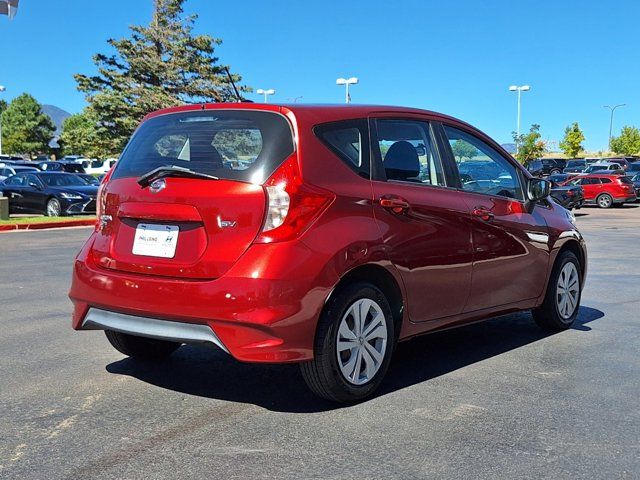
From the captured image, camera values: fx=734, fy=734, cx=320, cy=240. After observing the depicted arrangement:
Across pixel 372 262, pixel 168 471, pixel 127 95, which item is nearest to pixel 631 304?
pixel 372 262

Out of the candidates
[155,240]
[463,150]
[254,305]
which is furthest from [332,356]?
[463,150]

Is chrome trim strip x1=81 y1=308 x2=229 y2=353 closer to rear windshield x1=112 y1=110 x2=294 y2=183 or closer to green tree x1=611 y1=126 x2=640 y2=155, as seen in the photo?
rear windshield x1=112 y1=110 x2=294 y2=183

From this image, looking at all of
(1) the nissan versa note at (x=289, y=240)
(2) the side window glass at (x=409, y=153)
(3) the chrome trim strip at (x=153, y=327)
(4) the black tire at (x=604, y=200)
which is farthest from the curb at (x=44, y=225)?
(4) the black tire at (x=604, y=200)

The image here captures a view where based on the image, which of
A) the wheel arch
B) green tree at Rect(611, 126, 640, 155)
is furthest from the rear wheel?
green tree at Rect(611, 126, 640, 155)

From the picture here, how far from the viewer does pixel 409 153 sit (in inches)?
190

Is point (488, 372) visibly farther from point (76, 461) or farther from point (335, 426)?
point (76, 461)

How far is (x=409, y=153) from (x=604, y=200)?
2976 cm

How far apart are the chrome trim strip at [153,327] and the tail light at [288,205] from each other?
579 mm

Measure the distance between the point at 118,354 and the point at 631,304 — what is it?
5263mm

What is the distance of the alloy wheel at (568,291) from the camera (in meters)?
6.20

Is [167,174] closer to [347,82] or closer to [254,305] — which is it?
[254,305]

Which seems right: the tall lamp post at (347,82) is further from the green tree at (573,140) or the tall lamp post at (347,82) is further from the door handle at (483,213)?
the green tree at (573,140)

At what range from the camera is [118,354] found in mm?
5398

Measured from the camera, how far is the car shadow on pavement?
4410 mm
